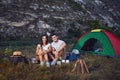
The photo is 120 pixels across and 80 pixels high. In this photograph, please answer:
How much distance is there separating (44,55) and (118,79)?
2.95 meters

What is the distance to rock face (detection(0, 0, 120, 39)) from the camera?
20016 mm

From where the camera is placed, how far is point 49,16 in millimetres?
22078

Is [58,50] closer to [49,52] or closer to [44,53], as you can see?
[49,52]

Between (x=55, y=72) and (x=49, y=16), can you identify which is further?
(x=49, y=16)

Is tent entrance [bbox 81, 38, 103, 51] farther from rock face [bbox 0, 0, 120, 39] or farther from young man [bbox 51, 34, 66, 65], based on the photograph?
rock face [bbox 0, 0, 120, 39]

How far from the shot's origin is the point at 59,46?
12.5 metres

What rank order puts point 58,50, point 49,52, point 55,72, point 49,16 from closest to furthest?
point 55,72
point 49,52
point 58,50
point 49,16

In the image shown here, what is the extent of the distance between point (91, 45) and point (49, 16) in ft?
25.1

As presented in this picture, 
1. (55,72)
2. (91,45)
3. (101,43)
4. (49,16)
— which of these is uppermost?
(49,16)

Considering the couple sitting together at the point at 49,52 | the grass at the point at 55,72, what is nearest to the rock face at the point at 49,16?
the couple sitting together at the point at 49,52

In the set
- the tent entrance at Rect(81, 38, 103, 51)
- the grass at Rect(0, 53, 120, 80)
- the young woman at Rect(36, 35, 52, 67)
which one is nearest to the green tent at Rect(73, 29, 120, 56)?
the tent entrance at Rect(81, 38, 103, 51)

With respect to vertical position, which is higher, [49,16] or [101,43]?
[49,16]

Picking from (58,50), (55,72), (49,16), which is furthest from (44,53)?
(49,16)

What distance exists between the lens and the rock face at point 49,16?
20016 mm
